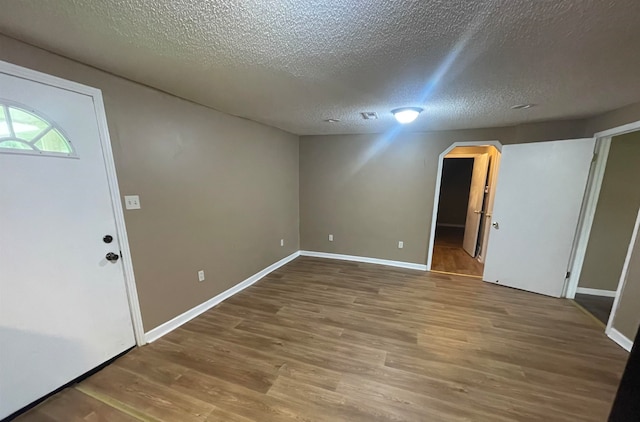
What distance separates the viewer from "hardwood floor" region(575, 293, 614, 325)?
2.75 meters

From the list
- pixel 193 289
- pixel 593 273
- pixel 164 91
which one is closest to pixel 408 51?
pixel 164 91

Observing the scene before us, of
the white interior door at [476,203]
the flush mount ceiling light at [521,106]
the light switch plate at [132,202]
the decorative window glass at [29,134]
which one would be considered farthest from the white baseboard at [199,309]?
the white interior door at [476,203]

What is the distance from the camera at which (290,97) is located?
7.47 ft

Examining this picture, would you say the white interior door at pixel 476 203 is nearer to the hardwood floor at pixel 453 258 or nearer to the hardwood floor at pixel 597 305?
the hardwood floor at pixel 453 258

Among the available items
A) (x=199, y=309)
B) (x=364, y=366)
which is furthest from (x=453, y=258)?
(x=199, y=309)

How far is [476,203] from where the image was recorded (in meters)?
4.69

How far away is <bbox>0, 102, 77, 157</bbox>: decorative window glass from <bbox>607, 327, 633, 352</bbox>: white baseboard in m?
4.89

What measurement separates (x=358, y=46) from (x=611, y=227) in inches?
161

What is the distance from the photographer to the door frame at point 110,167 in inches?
57.3

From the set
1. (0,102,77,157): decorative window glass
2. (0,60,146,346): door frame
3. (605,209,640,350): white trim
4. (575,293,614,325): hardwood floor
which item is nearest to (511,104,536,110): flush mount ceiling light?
(605,209,640,350): white trim

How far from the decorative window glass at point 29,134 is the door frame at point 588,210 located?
16.6 feet

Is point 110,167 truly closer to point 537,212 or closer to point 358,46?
point 358,46

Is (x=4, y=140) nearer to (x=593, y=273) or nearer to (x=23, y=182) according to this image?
(x=23, y=182)

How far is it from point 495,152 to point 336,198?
2.79 metres
